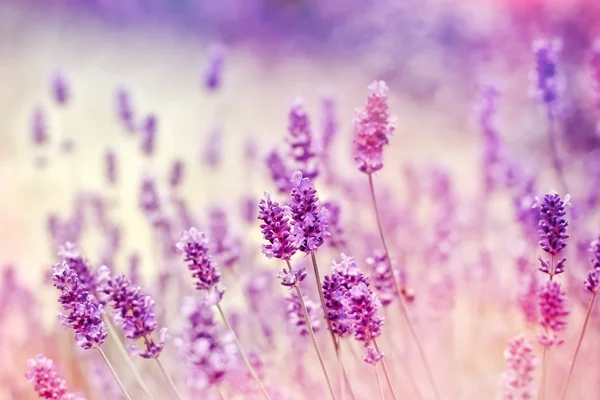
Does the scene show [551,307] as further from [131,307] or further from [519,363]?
[131,307]

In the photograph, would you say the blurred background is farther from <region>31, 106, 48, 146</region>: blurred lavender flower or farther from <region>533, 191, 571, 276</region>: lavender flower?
<region>533, 191, 571, 276</region>: lavender flower

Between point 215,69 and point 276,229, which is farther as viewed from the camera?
point 215,69

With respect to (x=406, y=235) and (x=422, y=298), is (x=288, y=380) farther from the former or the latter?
(x=406, y=235)

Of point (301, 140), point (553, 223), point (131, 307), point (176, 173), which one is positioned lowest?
point (131, 307)

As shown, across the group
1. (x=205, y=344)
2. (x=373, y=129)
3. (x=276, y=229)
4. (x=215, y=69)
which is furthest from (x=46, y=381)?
(x=215, y=69)

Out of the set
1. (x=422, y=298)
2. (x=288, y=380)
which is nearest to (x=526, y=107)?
(x=422, y=298)

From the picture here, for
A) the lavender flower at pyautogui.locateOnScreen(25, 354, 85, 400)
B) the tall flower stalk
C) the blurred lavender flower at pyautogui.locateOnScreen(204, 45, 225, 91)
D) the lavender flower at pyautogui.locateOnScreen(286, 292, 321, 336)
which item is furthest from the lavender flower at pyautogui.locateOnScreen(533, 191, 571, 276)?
the blurred lavender flower at pyautogui.locateOnScreen(204, 45, 225, 91)

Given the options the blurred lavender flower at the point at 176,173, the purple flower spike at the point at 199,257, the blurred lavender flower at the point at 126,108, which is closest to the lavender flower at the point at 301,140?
the purple flower spike at the point at 199,257
